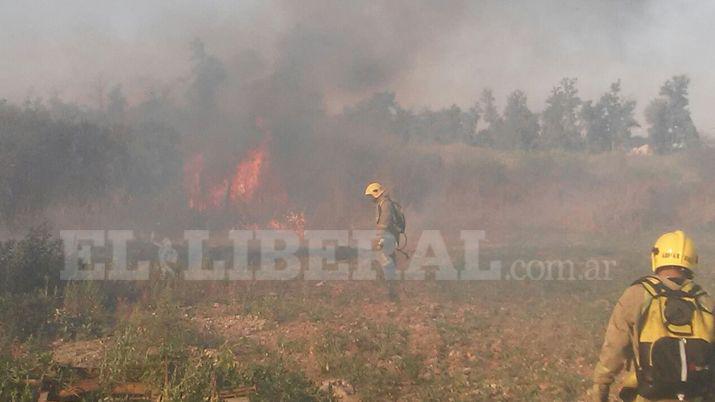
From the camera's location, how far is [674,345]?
Answer: 3824 millimetres

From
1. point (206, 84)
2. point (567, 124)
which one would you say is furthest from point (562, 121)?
point (206, 84)

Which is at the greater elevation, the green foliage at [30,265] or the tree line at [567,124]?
the tree line at [567,124]

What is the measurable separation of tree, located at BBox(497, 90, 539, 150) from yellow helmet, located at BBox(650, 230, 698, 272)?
135 feet

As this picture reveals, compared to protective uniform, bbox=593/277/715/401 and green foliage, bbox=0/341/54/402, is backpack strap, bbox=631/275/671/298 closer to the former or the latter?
protective uniform, bbox=593/277/715/401

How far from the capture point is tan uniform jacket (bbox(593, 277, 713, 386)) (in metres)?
4.00

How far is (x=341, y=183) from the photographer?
25.6m

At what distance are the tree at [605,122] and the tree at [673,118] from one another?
9.31ft

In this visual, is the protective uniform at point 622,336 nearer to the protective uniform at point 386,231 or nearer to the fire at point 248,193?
the protective uniform at point 386,231

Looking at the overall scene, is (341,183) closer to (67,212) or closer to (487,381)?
(67,212)

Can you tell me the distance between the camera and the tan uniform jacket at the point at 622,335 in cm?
400

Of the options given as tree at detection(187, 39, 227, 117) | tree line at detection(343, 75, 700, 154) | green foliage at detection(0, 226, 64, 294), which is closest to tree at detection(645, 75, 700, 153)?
tree line at detection(343, 75, 700, 154)

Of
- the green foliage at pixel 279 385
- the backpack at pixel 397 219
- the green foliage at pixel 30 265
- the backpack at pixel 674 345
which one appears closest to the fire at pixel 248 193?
the backpack at pixel 397 219

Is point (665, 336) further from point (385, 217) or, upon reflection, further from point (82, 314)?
point (82, 314)

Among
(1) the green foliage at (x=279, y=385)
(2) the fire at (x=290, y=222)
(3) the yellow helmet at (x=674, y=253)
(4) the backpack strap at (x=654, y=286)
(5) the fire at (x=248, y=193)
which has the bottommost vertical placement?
(1) the green foliage at (x=279, y=385)
